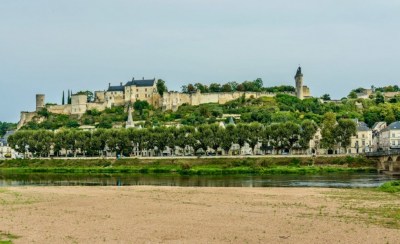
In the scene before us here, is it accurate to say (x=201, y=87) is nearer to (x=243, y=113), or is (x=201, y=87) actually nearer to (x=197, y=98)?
(x=197, y=98)

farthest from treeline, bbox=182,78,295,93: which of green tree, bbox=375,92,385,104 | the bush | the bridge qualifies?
the bush

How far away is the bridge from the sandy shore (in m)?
29.7

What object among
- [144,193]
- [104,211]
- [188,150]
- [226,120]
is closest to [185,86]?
[226,120]

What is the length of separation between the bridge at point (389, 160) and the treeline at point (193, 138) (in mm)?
10720

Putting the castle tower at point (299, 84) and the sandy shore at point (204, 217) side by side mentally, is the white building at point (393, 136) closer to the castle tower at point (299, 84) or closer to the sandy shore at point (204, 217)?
the sandy shore at point (204, 217)

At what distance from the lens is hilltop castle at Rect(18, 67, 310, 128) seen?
153625 millimetres

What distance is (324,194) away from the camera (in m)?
43.9

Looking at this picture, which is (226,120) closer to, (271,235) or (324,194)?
(324,194)

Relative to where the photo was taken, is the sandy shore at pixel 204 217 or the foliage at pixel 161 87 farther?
the foliage at pixel 161 87

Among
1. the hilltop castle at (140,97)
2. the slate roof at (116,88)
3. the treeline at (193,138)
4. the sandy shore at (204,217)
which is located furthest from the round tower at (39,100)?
the sandy shore at (204,217)

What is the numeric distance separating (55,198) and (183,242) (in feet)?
68.0

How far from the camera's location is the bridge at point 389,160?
73.8 meters

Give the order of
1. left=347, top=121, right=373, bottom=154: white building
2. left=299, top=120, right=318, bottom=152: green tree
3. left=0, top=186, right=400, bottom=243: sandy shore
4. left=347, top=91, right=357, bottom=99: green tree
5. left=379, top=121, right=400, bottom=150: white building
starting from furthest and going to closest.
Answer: left=347, top=91, right=357, bottom=99: green tree < left=347, top=121, right=373, bottom=154: white building < left=379, top=121, right=400, bottom=150: white building < left=299, top=120, right=318, bottom=152: green tree < left=0, top=186, right=400, bottom=243: sandy shore

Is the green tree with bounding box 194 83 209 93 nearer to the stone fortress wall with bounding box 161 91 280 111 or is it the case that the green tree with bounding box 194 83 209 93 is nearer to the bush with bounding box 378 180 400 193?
the stone fortress wall with bounding box 161 91 280 111
